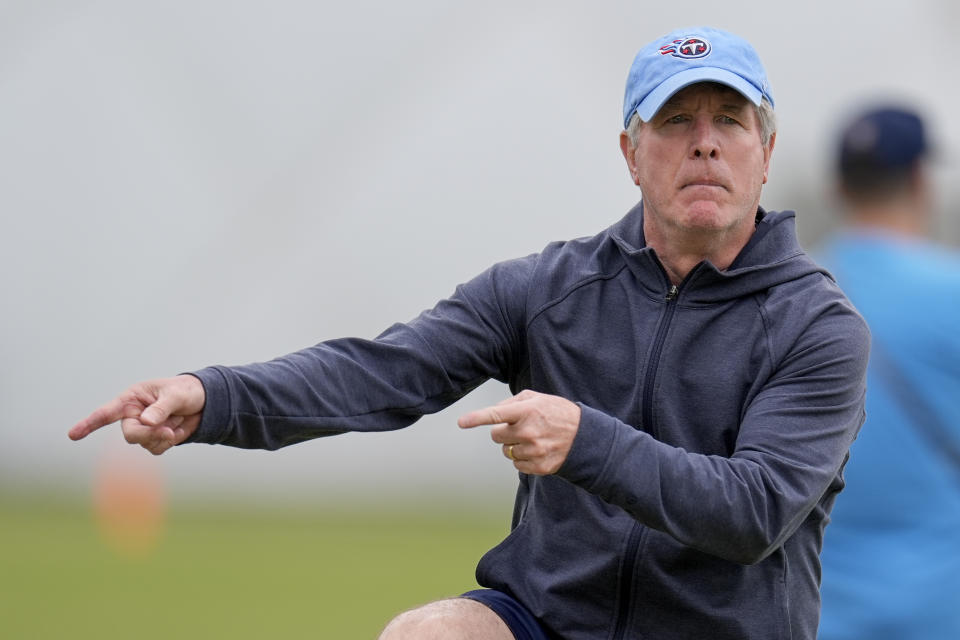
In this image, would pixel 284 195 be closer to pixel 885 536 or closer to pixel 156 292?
pixel 156 292

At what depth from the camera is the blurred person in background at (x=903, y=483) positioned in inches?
177

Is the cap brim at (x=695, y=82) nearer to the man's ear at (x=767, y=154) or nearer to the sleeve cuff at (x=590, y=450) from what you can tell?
the man's ear at (x=767, y=154)

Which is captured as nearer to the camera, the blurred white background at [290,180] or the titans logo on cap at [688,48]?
the titans logo on cap at [688,48]

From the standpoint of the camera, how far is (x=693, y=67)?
3270mm

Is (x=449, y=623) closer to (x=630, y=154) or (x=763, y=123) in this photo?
(x=630, y=154)

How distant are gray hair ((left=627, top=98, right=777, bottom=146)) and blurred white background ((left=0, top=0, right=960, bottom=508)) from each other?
1299 centimetres

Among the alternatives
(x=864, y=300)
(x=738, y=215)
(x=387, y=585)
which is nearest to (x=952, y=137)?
(x=387, y=585)

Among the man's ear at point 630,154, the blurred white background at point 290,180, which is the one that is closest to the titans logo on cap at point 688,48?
the man's ear at point 630,154

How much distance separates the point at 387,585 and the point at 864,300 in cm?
677

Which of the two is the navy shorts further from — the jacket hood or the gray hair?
the gray hair

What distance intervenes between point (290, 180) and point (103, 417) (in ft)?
50.9

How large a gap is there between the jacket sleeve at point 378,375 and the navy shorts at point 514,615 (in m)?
0.46

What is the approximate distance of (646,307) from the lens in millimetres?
3344

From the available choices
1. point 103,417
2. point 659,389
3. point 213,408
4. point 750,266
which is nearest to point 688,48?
point 750,266
